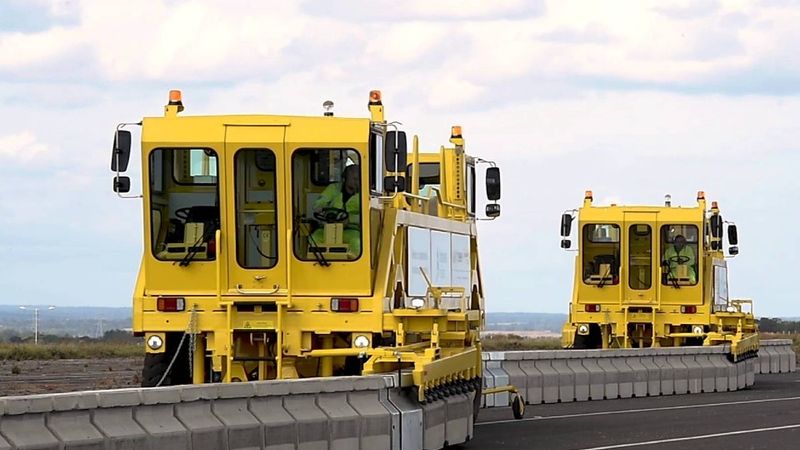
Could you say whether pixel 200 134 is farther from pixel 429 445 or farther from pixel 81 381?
pixel 81 381

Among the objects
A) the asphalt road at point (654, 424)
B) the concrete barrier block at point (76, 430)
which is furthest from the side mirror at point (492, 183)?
the concrete barrier block at point (76, 430)

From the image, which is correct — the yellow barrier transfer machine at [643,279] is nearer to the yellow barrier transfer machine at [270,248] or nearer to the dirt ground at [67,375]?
the dirt ground at [67,375]

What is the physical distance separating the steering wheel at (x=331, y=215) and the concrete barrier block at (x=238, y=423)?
469 cm

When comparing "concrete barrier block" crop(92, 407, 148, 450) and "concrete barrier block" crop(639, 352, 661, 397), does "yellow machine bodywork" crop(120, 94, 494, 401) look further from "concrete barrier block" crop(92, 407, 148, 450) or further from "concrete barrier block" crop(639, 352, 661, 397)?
"concrete barrier block" crop(639, 352, 661, 397)

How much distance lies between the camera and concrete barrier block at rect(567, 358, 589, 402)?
101 feet

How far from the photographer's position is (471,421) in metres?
20.3

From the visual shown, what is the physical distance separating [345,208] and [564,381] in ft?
37.8

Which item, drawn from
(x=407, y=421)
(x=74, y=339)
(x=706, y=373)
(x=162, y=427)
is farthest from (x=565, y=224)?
(x=74, y=339)

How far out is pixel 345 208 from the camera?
64.7 ft

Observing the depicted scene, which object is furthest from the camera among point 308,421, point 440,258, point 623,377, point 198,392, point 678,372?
point 678,372

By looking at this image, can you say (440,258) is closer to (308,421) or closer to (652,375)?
(308,421)

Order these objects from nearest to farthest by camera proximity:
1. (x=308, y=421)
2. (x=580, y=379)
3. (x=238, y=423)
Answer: (x=238, y=423), (x=308, y=421), (x=580, y=379)

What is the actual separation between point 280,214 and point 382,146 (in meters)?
1.29

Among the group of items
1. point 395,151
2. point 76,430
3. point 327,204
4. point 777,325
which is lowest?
point 777,325
